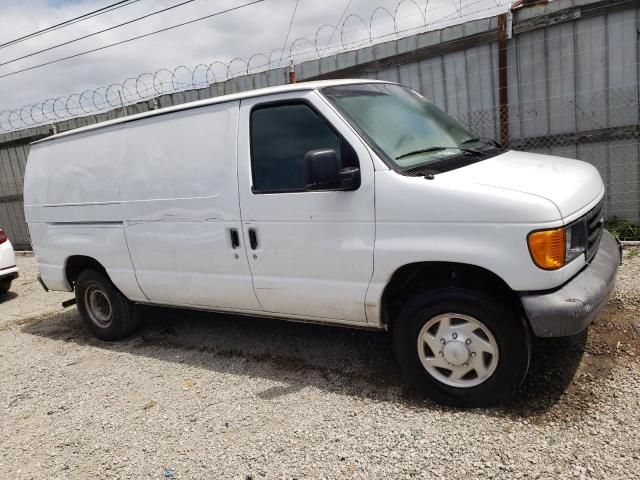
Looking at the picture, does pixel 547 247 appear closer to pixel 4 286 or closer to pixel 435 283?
pixel 435 283

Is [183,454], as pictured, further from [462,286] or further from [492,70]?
[492,70]

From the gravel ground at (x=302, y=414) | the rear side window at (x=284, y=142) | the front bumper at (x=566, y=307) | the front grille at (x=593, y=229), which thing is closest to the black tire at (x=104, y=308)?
the gravel ground at (x=302, y=414)

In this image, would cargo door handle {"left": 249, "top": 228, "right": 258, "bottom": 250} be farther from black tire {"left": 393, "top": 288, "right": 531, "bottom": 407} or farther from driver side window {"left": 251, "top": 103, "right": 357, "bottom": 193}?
black tire {"left": 393, "top": 288, "right": 531, "bottom": 407}

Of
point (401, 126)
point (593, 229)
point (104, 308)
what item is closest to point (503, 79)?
point (401, 126)

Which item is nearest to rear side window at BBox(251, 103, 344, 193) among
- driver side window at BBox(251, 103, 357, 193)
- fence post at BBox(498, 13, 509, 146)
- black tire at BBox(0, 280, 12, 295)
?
driver side window at BBox(251, 103, 357, 193)

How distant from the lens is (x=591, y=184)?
345 centimetres

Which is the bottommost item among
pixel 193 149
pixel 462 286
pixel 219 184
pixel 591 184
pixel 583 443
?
pixel 583 443

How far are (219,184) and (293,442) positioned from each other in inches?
76.9

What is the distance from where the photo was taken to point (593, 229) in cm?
343

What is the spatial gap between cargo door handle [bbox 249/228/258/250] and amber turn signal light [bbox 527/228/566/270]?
75.1 inches

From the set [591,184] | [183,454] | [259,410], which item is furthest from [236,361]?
[591,184]

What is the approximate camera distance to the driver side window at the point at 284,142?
11.9 feet

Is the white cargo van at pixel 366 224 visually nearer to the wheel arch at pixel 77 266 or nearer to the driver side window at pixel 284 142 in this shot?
the driver side window at pixel 284 142

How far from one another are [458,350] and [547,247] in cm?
84
